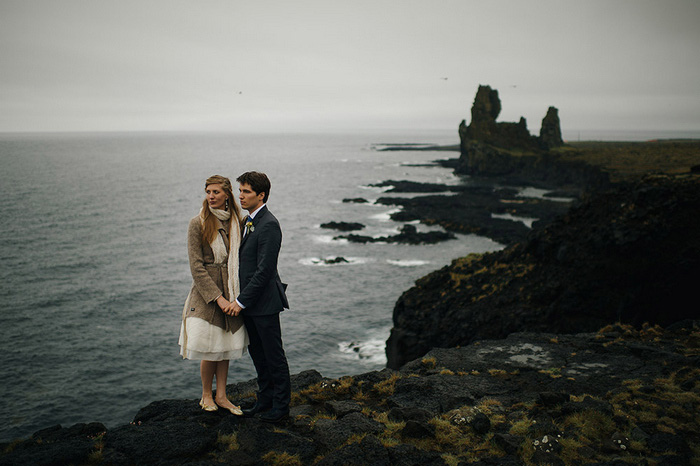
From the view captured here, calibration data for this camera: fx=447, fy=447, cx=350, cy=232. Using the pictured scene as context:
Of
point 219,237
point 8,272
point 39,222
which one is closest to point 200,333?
point 219,237

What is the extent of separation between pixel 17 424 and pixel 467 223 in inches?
1984

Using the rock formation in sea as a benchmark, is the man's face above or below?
below

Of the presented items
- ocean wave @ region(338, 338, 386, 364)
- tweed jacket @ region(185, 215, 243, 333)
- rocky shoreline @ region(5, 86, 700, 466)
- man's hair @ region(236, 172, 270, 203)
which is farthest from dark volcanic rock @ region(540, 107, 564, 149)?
tweed jacket @ region(185, 215, 243, 333)

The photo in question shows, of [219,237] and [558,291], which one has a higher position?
[219,237]

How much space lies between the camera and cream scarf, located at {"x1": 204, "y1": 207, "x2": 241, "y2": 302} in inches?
252

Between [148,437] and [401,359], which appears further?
[401,359]

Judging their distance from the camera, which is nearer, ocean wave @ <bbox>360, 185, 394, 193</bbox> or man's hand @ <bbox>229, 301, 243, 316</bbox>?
man's hand @ <bbox>229, 301, 243, 316</bbox>

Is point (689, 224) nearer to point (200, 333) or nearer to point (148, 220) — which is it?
point (200, 333)

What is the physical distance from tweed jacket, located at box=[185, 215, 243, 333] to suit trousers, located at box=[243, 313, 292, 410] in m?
0.36

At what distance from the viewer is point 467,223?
194ft

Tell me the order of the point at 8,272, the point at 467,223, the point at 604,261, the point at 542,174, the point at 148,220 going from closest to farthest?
the point at 604,261 < the point at 8,272 < the point at 467,223 < the point at 148,220 < the point at 542,174

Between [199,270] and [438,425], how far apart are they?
4.60 m

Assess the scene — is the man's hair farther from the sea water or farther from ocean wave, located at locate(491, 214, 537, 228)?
ocean wave, located at locate(491, 214, 537, 228)

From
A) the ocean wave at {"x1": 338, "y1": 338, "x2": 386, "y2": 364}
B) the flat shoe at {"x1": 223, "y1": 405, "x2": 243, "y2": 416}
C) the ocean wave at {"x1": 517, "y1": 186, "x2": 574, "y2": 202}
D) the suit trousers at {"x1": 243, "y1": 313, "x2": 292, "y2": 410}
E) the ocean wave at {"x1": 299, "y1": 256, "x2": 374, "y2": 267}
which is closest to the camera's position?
the suit trousers at {"x1": 243, "y1": 313, "x2": 292, "y2": 410}
